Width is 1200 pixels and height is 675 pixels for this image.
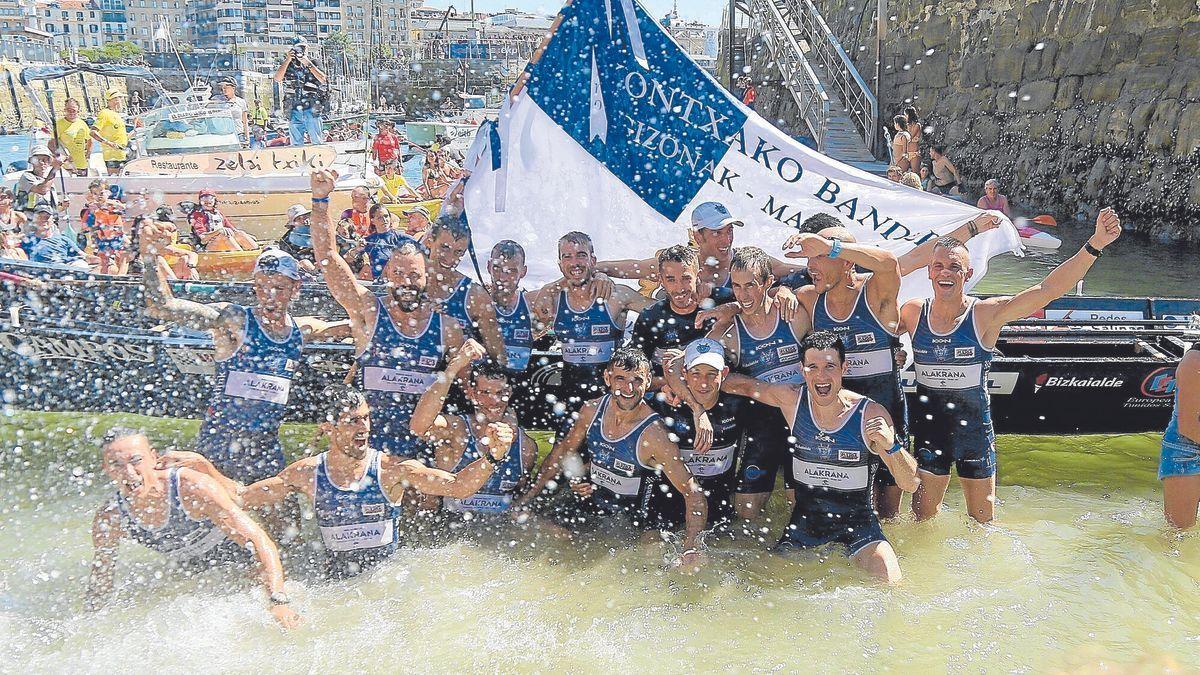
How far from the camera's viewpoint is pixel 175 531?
4398 mm

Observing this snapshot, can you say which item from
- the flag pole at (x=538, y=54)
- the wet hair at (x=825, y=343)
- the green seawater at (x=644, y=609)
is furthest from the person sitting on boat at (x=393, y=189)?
the wet hair at (x=825, y=343)

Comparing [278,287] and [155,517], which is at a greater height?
[278,287]

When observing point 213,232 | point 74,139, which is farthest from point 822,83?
point 74,139

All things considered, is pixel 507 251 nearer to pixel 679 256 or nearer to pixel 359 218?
pixel 679 256

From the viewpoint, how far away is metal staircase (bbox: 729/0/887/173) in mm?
18703

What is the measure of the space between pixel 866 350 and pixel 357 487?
2.82 m

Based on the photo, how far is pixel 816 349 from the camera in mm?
4332

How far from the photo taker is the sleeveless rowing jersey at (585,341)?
533 cm

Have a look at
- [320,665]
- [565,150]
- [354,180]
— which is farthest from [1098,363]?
[354,180]

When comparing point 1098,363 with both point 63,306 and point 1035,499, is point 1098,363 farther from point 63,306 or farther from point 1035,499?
point 63,306

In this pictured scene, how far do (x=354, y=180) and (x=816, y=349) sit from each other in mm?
14430

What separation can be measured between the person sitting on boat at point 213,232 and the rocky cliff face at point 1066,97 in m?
13.5

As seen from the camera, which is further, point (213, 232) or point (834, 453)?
point (213, 232)

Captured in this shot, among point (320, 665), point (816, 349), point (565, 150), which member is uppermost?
point (565, 150)
